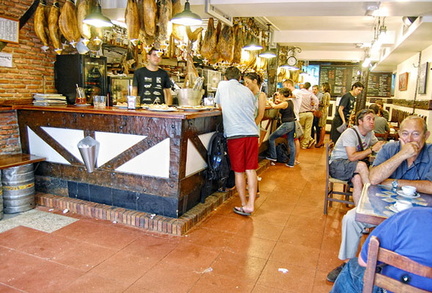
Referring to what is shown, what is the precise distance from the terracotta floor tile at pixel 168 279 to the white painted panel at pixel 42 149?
2.25m

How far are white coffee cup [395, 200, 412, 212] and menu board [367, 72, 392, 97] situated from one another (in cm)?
1350

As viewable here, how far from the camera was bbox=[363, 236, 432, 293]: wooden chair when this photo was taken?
1477 mm

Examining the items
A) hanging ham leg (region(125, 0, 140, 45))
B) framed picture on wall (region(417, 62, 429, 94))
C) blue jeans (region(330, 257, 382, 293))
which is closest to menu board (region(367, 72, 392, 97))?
framed picture on wall (region(417, 62, 429, 94))

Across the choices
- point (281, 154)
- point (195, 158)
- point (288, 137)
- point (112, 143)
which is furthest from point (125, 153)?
point (281, 154)

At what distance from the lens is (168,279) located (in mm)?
2867

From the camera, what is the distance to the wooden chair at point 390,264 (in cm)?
148

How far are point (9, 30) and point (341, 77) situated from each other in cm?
1401

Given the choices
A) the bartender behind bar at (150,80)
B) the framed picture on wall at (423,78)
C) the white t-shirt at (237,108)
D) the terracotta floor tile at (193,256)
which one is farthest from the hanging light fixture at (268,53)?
the terracotta floor tile at (193,256)

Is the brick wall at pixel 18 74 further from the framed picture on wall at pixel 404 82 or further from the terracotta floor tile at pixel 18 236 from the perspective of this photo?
the framed picture on wall at pixel 404 82

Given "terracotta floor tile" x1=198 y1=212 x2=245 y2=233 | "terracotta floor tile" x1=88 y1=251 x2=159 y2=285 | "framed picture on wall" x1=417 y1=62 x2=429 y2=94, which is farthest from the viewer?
"framed picture on wall" x1=417 y1=62 x2=429 y2=94

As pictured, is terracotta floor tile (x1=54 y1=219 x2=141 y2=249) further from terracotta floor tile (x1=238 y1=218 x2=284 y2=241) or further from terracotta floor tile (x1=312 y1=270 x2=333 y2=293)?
terracotta floor tile (x1=312 y1=270 x2=333 y2=293)

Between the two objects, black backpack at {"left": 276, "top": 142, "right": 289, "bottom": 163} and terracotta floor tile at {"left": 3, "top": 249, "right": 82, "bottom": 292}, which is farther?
black backpack at {"left": 276, "top": 142, "right": 289, "bottom": 163}

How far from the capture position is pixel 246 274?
2.98 metres

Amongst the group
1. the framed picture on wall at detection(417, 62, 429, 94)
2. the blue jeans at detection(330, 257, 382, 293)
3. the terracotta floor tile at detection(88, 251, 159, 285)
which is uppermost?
the framed picture on wall at detection(417, 62, 429, 94)
